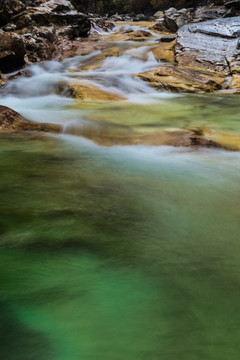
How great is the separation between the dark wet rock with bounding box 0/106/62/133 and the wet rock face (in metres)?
9.20

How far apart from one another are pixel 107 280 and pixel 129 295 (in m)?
0.18

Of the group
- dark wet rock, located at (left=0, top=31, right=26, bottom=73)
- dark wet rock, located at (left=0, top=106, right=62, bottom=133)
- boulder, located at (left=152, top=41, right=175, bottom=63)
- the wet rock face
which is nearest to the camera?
dark wet rock, located at (left=0, top=106, right=62, bottom=133)

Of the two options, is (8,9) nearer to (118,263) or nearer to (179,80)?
(179,80)

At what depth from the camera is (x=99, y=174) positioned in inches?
148

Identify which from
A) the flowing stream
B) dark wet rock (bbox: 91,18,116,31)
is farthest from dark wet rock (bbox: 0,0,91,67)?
the flowing stream

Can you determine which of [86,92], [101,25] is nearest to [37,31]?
[86,92]

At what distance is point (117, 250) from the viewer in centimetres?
218

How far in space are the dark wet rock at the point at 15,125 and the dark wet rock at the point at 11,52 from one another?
752 cm

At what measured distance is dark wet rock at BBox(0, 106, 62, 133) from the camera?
5.59 metres

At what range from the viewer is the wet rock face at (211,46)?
43.8 ft

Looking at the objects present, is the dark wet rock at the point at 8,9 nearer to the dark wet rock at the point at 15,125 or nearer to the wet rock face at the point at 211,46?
the wet rock face at the point at 211,46

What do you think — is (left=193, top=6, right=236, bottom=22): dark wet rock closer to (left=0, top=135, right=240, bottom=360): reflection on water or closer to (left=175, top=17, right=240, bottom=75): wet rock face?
(left=175, top=17, right=240, bottom=75): wet rock face

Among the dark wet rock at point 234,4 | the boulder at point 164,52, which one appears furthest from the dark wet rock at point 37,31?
the dark wet rock at point 234,4

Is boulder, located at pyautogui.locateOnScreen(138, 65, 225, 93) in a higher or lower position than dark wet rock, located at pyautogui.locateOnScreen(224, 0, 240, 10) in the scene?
lower
